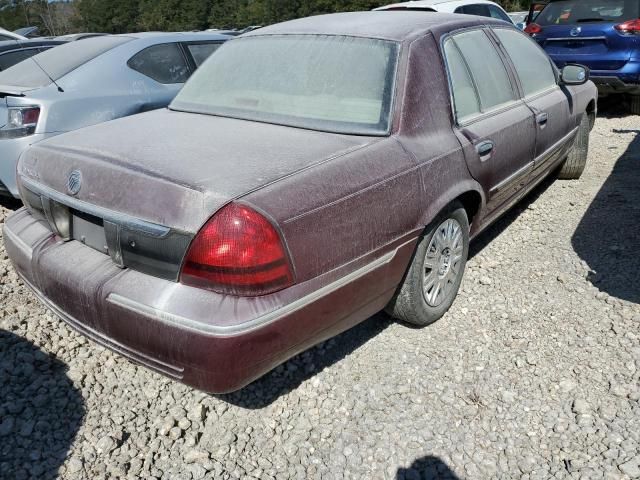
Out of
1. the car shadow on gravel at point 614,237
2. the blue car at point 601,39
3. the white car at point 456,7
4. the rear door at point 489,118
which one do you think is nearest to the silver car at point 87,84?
the rear door at point 489,118

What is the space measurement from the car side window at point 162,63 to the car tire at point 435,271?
3264mm

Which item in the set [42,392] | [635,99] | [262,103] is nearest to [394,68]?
[262,103]

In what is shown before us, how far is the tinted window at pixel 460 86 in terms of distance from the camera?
10.1 feet

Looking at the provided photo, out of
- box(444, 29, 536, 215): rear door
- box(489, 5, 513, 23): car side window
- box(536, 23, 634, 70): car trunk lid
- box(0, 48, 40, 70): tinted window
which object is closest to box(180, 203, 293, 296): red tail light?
box(444, 29, 536, 215): rear door

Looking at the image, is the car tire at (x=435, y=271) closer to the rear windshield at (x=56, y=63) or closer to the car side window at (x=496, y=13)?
the rear windshield at (x=56, y=63)

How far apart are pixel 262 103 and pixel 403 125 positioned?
2.45 ft

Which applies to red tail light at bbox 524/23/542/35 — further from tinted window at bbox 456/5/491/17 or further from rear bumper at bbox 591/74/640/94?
rear bumper at bbox 591/74/640/94

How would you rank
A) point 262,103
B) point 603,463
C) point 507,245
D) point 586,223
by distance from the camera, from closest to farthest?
point 603,463 < point 262,103 < point 507,245 < point 586,223

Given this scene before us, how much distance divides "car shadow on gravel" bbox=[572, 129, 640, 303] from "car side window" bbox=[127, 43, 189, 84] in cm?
364

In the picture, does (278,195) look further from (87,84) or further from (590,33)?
(590,33)

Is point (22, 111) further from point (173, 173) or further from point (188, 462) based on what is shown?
point (188, 462)

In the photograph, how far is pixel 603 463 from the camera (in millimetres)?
2279

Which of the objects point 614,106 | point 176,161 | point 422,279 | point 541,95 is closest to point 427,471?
point 422,279

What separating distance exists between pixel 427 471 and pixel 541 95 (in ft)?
9.40
